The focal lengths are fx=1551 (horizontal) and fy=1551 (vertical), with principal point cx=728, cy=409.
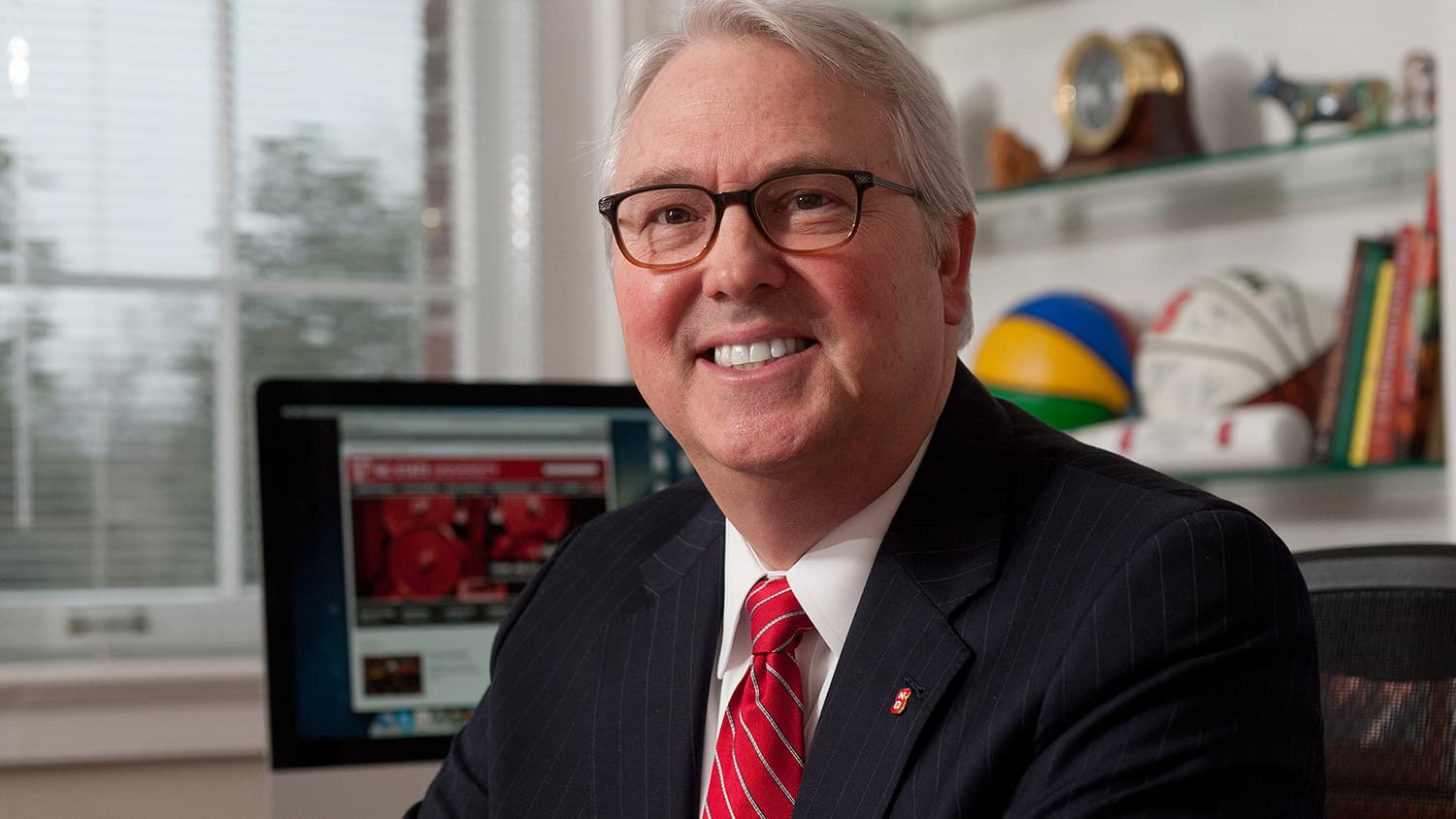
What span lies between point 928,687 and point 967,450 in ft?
0.73

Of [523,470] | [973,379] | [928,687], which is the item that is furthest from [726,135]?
[523,470]

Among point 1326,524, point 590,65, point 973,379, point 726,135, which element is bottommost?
point 1326,524

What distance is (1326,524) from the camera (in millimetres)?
2561

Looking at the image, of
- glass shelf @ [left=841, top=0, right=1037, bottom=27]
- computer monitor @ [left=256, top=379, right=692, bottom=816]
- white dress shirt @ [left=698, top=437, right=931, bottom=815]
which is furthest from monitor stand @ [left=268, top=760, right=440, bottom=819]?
glass shelf @ [left=841, top=0, right=1037, bottom=27]

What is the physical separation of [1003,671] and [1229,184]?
1804mm

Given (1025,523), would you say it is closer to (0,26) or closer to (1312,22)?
(1312,22)

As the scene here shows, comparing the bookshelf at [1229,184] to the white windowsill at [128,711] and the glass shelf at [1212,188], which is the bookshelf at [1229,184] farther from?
the white windowsill at [128,711]

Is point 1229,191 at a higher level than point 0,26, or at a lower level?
lower

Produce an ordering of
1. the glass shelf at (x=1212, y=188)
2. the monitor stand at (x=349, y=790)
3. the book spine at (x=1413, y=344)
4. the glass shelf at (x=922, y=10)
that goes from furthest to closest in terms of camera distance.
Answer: the glass shelf at (x=922, y=10), the glass shelf at (x=1212, y=188), the book spine at (x=1413, y=344), the monitor stand at (x=349, y=790)

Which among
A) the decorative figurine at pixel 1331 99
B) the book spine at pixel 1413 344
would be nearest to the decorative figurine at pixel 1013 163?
the decorative figurine at pixel 1331 99

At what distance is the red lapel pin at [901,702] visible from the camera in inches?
44.1

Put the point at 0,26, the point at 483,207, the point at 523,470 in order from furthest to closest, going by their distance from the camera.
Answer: the point at 483,207 → the point at 0,26 → the point at 523,470

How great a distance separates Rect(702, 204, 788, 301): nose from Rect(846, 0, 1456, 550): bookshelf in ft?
4.19

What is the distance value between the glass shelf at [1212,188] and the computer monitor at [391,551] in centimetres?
127
